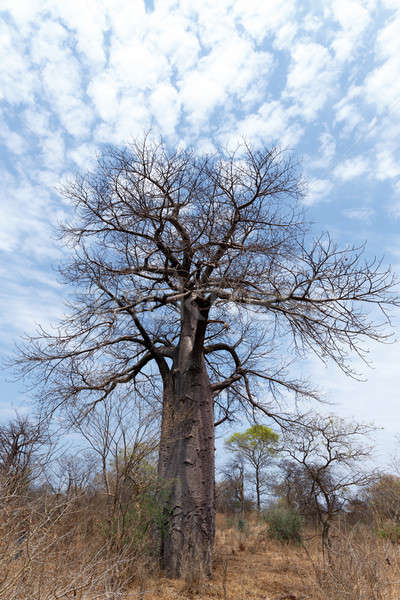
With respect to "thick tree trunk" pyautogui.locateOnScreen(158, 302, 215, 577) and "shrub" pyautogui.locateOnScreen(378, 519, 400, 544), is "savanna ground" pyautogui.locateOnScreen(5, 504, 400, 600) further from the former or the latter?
"thick tree trunk" pyautogui.locateOnScreen(158, 302, 215, 577)

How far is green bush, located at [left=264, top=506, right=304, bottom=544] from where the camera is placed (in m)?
10.5

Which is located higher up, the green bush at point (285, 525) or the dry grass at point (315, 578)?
the green bush at point (285, 525)

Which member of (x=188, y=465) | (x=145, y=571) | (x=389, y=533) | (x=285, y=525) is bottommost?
(x=145, y=571)

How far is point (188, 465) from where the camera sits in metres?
5.48

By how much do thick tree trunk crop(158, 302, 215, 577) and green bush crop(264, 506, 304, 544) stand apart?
603 centimetres

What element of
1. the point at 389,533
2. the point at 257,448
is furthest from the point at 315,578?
the point at 257,448

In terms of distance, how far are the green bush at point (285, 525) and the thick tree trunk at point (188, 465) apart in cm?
603

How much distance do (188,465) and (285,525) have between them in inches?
261

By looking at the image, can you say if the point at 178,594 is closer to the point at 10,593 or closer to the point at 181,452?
the point at 181,452

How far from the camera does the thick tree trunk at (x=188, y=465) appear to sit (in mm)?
5199

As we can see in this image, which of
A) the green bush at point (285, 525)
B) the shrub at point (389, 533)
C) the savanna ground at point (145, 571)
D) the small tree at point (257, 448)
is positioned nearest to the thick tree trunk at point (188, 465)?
the savanna ground at point (145, 571)

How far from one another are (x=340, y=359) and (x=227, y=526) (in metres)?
10.1

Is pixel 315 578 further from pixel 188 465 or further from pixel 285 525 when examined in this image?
pixel 285 525

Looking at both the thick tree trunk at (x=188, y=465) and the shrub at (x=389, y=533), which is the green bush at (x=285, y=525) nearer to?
the shrub at (x=389, y=533)
